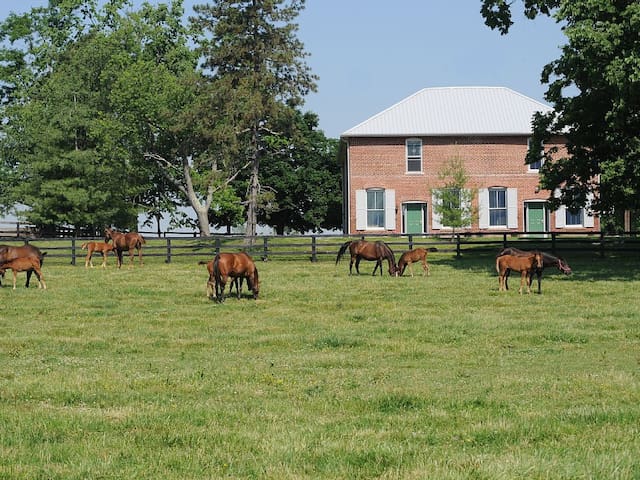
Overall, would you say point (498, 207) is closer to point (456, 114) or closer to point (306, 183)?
point (456, 114)

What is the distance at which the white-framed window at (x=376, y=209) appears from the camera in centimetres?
5328

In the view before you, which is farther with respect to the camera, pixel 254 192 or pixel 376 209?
pixel 376 209

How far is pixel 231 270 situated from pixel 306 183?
161ft

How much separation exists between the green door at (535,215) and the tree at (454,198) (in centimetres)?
507

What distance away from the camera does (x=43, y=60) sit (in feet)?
231

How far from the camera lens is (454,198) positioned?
160 ft

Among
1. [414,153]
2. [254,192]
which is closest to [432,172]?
[414,153]

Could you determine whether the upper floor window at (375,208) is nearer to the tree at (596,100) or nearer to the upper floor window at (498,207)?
the upper floor window at (498,207)

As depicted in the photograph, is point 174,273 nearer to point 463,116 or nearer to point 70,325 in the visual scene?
point 70,325

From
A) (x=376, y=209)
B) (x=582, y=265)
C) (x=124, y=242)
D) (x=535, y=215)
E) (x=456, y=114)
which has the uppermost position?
(x=456, y=114)

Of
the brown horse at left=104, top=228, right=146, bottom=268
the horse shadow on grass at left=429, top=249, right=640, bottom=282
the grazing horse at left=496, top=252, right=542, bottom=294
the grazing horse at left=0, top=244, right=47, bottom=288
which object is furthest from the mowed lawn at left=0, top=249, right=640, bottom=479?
the brown horse at left=104, top=228, right=146, bottom=268

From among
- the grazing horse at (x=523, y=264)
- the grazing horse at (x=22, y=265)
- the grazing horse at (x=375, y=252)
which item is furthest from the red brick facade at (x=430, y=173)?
the grazing horse at (x=523, y=264)

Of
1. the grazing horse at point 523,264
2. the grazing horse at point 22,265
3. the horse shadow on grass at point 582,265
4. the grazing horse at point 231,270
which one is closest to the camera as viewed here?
the grazing horse at point 231,270

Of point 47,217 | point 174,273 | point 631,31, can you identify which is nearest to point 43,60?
point 47,217
